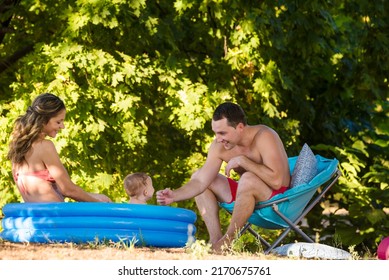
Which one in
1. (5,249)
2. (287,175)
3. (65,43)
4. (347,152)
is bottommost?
(5,249)

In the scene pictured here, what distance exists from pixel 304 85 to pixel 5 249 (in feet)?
24.2

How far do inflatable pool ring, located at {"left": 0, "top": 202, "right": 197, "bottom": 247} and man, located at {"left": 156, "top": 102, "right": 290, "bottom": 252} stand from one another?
45 centimetres

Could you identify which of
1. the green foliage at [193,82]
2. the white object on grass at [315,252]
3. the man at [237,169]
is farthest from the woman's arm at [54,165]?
the green foliage at [193,82]

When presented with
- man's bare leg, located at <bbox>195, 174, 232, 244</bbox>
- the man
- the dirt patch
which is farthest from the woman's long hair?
man's bare leg, located at <bbox>195, 174, 232, 244</bbox>

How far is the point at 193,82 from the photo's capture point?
12594 mm

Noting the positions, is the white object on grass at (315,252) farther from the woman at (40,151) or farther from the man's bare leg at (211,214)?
the woman at (40,151)

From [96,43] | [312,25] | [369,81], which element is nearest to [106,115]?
[96,43]

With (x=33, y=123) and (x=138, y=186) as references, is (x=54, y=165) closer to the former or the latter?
(x=33, y=123)

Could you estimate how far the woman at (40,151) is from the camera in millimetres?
7355

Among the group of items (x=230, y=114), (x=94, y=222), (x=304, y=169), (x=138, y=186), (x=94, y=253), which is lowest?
(x=94, y=253)

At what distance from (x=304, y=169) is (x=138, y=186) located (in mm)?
1256

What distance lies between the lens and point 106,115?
11523mm

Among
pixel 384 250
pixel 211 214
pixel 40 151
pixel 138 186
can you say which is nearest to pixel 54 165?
pixel 40 151

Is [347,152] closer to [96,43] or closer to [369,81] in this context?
[369,81]
